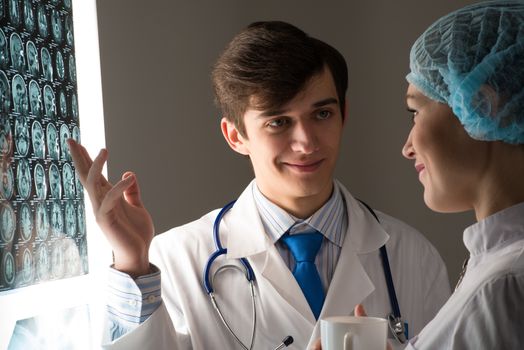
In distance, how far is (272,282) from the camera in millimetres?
1734

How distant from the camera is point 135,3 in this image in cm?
220

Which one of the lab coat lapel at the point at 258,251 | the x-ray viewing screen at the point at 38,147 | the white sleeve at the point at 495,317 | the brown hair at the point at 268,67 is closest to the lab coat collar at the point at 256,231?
the lab coat lapel at the point at 258,251

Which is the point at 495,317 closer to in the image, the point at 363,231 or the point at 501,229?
the point at 501,229

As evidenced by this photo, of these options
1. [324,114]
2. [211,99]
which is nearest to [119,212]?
[324,114]

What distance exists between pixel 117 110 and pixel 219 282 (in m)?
0.70

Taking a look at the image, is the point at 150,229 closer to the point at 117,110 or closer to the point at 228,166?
the point at 117,110

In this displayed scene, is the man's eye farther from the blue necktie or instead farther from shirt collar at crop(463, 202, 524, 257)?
shirt collar at crop(463, 202, 524, 257)

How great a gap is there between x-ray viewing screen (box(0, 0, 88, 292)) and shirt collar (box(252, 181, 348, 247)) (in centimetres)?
55

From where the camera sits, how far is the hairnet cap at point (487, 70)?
1.07 metres

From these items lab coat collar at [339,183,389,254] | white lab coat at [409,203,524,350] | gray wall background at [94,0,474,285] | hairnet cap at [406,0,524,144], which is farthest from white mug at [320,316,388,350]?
gray wall background at [94,0,474,285]

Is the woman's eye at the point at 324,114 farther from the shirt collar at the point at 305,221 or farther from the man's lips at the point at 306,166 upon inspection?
the shirt collar at the point at 305,221

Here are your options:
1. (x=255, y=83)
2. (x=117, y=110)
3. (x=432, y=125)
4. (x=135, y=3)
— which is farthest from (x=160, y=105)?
(x=432, y=125)

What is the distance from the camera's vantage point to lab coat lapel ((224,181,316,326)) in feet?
5.62

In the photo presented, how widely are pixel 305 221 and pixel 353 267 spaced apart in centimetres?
18
